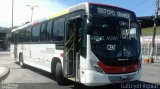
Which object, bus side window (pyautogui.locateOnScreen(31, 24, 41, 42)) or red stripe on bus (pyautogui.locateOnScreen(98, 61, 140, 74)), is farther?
bus side window (pyautogui.locateOnScreen(31, 24, 41, 42))

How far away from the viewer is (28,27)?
20.3 m

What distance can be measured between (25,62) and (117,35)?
35.1ft

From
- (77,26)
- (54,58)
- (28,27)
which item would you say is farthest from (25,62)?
(77,26)

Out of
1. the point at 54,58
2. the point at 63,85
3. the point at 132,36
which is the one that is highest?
the point at 132,36

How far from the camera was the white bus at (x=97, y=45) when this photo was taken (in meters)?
11.2

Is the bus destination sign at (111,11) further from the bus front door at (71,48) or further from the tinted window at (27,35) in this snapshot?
the tinted window at (27,35)

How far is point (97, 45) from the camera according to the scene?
37.2ft

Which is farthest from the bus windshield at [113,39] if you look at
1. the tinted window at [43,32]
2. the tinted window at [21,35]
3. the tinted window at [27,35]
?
the tinted window at [21,35]

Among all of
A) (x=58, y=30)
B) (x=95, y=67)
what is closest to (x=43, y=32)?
(x=58, y=30)

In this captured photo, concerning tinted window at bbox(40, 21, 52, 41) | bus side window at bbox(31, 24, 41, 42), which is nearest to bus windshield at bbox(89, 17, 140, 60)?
tinted window at bbox(40, 21, 52, 41)

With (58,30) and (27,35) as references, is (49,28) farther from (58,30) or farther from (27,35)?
(27,35)

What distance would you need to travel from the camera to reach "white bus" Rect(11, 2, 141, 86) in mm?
11188

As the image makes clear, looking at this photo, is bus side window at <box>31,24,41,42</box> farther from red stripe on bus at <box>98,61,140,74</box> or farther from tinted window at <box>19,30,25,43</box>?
red stripe on bus at <box>98,61,140,74</box>

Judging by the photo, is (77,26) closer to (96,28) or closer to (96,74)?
(96,28)
